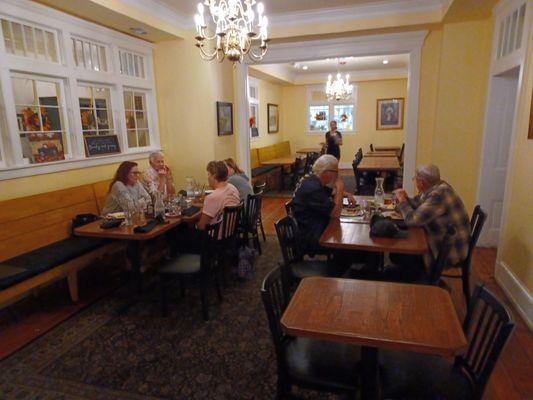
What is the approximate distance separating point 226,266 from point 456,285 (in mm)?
2209

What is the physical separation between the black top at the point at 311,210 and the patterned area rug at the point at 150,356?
29.8 inches

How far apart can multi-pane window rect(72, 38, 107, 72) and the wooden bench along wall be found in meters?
1.41

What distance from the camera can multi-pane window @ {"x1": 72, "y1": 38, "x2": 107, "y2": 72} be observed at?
12.9 feet

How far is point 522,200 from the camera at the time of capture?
2.95 metres

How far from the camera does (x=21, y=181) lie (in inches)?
133

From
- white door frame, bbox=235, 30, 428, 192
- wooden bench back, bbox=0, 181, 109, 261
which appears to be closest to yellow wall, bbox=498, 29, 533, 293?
white door frame, bbox=235, 30, 428, 192

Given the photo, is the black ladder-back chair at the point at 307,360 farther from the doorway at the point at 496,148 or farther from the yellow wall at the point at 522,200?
the doorway at the point at 496,148

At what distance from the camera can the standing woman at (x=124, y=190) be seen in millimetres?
3527

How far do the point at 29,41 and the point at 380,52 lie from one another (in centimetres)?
416

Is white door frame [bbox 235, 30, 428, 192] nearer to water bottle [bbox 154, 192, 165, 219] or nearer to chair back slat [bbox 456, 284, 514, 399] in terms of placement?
water bottle [bbox 154, 192, 165, 219]

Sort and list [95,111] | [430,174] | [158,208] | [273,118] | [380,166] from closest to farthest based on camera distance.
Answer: [430,174]
[158,208]
[95,111]
[380,166]
[273,118]

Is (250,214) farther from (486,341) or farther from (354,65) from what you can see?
(354,65)

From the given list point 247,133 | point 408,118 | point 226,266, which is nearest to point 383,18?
point 408,118

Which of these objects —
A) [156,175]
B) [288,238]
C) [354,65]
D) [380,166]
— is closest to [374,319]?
[288,238]
